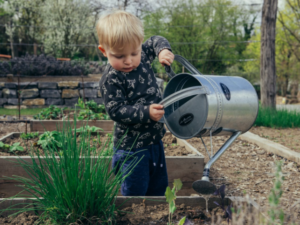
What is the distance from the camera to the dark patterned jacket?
1673mm

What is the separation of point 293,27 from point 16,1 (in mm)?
15255

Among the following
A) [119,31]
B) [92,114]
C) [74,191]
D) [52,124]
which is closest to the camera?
[74,191]

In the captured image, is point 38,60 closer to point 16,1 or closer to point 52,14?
point 52,14

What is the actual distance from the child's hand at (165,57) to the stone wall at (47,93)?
21.2ft

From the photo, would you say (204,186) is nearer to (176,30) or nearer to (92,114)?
(92,114)

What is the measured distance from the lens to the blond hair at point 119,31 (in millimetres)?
1503

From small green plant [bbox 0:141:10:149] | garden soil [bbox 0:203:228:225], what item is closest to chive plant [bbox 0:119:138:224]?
garden soil [bbox 0:203:228:225]

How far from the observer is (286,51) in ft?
60.5

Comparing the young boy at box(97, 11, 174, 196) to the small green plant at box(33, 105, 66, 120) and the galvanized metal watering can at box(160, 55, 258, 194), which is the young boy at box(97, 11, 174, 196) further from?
the small green plant at box(33, 105, 66, 120)

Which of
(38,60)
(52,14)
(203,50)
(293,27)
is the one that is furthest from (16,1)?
(293,27)

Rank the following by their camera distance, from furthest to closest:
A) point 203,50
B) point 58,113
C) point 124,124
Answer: point 203,50 → point 58,113 → point 124,124

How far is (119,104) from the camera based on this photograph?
66.9 inches

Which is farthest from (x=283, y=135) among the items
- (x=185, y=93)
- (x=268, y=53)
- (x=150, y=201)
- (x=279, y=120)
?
(x=185, y=93)

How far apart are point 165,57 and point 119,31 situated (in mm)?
396
